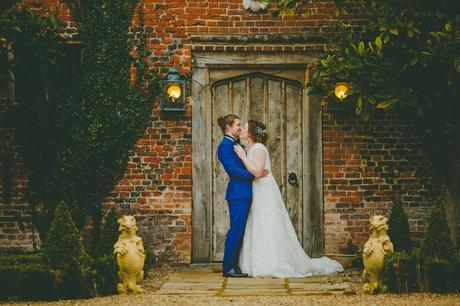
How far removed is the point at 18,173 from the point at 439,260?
5.88 m

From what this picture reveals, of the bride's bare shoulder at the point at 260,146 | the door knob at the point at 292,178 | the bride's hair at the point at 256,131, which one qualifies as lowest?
the door knob at the point at 292,178

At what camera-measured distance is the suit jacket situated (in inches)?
396

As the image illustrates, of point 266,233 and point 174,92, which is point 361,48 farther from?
point 174,92

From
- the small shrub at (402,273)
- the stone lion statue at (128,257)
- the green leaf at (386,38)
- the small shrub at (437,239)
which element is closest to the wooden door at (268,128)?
the green leaf at (386,38)

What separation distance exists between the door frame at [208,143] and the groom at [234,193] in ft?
3.58

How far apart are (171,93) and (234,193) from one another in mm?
1823

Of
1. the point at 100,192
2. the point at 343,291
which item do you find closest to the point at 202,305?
the point at 343,291

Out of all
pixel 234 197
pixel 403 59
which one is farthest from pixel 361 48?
pixel 234 197

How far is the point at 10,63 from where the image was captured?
10.3 metres

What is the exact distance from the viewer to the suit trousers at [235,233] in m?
10.0

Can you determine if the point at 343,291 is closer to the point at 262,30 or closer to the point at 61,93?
the point at 262,30

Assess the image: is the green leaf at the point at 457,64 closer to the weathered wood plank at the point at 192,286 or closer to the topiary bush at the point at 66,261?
the weathered wood plank at the point at 192,286

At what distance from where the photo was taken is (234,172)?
10062 millimetres

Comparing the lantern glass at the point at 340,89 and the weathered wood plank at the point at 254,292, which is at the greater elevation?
the lantern glass at the point at 340,89
